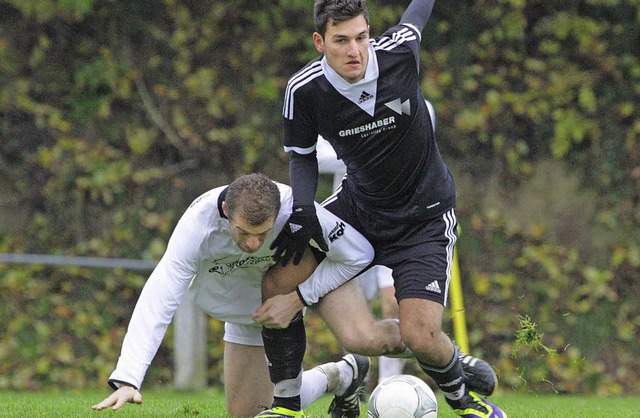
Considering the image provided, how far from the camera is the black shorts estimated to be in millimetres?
5000

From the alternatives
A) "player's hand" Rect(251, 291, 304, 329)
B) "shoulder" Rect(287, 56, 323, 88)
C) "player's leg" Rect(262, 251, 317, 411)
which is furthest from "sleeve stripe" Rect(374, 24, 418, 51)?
"player's hand" Rect(251, 291, 304, 329)

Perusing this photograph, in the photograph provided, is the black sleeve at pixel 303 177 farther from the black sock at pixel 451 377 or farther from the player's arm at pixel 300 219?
the black sock at pixel 451 377

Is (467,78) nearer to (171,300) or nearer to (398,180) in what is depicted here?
(398,180)

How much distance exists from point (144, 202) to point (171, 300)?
6.16 metres

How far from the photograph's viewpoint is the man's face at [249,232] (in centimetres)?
458

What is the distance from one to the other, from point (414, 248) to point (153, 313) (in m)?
1.39

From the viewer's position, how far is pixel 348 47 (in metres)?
4.92

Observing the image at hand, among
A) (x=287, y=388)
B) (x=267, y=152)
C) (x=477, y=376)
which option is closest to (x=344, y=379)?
(x=287, y=388)

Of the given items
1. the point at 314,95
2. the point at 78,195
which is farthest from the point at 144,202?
the point at 314,95

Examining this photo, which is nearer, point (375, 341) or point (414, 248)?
point (375, 341)

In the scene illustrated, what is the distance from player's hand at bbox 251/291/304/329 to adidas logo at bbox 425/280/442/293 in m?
0.65

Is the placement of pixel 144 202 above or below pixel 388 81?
below

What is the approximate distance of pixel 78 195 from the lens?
10.7m

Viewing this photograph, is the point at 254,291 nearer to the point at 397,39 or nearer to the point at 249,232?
the point at 249,232
